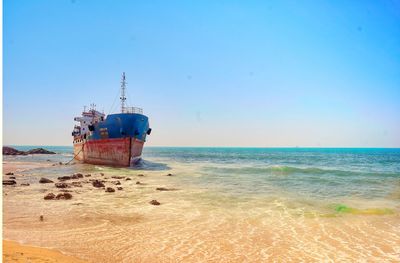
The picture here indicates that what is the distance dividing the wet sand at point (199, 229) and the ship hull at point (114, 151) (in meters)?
20.5

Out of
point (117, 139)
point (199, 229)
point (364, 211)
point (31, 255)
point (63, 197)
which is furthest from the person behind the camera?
point (117, 139)

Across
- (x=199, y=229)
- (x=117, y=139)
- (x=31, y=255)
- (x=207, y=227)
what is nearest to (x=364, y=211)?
(x=207, y=227)

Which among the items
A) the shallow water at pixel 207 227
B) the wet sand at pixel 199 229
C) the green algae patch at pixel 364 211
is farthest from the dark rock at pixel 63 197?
the green algae patch at pixel 364 211

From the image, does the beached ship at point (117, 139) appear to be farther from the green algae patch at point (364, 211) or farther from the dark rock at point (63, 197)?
the green algae patch at point (364, 211)

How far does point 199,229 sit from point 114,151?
29.2 m

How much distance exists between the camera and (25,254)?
630cm

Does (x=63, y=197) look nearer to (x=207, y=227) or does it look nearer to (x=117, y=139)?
(x=207, y=227)

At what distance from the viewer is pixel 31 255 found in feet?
20.6

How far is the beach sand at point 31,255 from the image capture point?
591 cm

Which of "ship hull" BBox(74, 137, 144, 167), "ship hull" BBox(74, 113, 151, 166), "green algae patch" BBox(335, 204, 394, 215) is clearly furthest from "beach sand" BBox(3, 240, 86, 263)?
"ship hull" BBox(74, 137, 144, 167)

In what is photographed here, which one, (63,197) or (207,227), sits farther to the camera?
(63,197)

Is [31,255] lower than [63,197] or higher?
higher

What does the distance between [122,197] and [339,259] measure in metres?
11.2

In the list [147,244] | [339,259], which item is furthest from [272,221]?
[147,244]
